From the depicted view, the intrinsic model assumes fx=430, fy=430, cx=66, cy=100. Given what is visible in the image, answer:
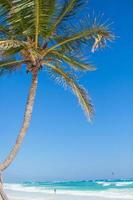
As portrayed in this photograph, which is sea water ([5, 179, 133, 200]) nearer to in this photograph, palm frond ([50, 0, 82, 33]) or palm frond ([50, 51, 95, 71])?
palm frond ([50, 51, 95, 71])

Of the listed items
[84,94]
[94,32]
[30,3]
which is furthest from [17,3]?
[84,94]

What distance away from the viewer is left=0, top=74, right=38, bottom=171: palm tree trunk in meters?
10.1

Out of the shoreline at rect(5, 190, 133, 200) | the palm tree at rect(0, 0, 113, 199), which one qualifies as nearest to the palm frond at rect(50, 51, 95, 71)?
the palm tree at rect(0, 0, 113, 199)

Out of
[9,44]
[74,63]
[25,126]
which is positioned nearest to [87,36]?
[74,63]

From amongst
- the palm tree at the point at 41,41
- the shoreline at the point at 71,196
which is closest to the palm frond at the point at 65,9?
the palm tree at the point at 41,41

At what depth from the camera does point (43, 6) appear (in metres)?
10.2

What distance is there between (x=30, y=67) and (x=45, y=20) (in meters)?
1.21

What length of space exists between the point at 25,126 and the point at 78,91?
198 cm

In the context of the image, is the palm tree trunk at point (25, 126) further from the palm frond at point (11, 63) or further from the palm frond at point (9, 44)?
the palm frond at point (9, 44)

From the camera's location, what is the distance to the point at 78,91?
453 inches

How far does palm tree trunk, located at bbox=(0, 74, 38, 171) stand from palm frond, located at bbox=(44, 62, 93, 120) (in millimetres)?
947

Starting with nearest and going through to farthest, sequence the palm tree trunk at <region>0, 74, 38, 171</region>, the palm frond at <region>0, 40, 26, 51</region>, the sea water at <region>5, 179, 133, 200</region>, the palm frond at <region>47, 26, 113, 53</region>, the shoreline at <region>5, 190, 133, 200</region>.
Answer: the palm frond at <region>0, 40, 26, 51</region> < the palm tree trunk at <region>0, 74, 38, 171</region> < the palm frond at <region>47, 26, 113, 53</region> < the shoreline at <region>5, 190, 133, 200</region> < the sea water at <region>5, 179, 133, 200</region>

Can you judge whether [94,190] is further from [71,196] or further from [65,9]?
[65,9]

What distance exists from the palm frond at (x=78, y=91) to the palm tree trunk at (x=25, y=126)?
95 centimetres
